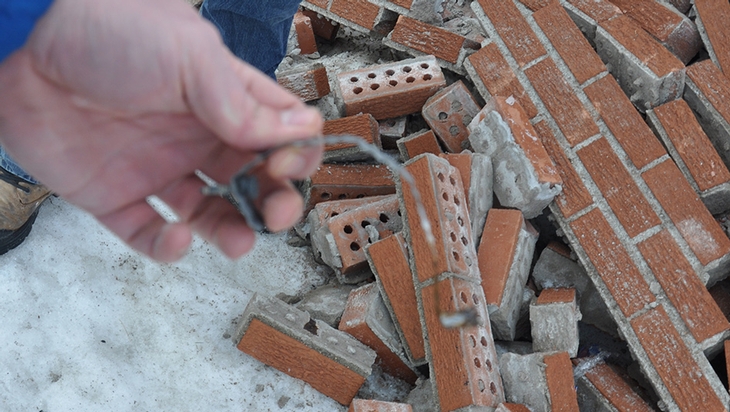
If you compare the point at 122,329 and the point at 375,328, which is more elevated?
the point at 375,328

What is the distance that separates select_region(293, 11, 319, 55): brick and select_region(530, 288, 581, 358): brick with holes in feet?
7.85

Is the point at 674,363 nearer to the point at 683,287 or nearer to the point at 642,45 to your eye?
the point at 683,287

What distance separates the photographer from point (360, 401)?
107 inches

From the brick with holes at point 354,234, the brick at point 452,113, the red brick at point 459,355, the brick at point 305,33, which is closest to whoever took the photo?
the red brick at point 459,355

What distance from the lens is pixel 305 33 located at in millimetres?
4281

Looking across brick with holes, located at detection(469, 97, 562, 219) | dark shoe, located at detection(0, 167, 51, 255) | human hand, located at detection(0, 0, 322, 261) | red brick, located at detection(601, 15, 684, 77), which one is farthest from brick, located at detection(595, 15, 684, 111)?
dark shoe, located at detection(0, 167, 51, 255)

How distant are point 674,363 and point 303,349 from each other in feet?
5.63

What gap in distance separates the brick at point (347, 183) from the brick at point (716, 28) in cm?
190

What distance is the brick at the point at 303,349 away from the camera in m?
2.84

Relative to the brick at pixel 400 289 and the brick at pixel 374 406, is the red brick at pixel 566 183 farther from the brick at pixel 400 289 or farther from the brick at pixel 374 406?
the brick at pixel 374 406

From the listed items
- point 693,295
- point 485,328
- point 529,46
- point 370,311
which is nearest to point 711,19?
point 529,46

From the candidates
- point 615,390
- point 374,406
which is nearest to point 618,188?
point 615,390

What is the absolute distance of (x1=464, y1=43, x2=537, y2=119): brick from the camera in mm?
3439

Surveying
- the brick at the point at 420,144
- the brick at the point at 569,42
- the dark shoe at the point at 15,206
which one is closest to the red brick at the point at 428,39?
the brick at the point at 569,42
